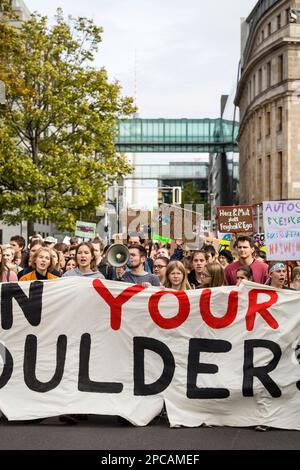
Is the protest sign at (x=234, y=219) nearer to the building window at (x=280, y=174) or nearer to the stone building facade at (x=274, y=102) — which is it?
the stone building facade at (x=274, y=102)

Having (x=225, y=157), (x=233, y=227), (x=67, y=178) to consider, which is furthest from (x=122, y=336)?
(x=225, y=157)

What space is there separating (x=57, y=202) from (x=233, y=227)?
11.6 metres

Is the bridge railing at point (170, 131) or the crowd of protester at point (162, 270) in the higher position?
the bridge railing at point (170, 131)

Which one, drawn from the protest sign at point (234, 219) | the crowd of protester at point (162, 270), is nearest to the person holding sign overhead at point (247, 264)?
the crowd of protester at point (162, 270)

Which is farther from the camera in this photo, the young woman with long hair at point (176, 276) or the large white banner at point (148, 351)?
the young woman with long hair at point (176, 276)

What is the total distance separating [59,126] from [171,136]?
254 ft

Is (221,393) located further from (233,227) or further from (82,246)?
(233,227)

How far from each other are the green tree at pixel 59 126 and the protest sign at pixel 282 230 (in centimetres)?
2164

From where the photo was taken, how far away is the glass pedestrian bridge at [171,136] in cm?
10725

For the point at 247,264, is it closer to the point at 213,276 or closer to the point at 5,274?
the point at 213,276

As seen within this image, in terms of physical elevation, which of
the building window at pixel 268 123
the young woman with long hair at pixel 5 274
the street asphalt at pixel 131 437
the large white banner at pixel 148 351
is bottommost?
the street asphalt at pixel 131 437

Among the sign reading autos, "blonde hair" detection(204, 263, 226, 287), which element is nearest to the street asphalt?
"blonde hair" detection(204, 263, 226, 287)

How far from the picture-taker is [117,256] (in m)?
9.87

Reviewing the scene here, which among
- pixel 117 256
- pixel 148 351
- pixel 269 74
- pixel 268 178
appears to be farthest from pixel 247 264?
pixel 269 74
